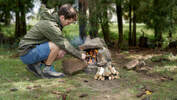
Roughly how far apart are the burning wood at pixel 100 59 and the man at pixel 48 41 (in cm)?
43

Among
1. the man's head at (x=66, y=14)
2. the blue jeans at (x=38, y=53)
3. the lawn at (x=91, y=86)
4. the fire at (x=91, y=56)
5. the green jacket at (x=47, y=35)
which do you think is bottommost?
the lawn at (x=91, y=86)

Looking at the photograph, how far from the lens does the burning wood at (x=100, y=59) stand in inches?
150

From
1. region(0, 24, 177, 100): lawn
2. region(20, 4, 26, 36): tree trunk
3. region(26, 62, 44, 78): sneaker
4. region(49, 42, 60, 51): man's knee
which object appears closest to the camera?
region(0, 24, 177, 100): lawn

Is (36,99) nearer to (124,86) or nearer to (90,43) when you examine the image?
(124,86)

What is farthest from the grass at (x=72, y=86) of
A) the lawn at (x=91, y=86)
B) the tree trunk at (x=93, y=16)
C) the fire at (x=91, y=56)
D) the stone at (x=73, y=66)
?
the tree trunk at (x=93, y=16)

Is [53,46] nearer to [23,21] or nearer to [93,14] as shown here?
[93,14]

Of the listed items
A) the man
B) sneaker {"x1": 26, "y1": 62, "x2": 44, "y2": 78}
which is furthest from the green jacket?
sneaker {"x1": 26, "y1": 62, "x2": 44, "y2": 78}

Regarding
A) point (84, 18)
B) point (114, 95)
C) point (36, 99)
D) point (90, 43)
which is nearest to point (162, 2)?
point (84, 18)

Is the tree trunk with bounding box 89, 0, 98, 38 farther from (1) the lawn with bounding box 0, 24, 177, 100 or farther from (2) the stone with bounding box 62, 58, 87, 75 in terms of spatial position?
(2) the stone with bounding box 62, 58, 87, 75

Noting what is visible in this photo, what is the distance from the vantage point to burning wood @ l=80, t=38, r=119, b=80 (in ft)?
12.5

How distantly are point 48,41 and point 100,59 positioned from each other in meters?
1.02

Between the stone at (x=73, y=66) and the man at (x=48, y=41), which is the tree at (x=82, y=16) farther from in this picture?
the man at (x=48, y=41)

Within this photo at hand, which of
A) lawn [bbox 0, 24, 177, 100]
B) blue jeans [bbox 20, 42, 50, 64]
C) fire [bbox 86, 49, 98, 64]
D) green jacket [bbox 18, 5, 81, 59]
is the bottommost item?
lawn [bbox 0, 24, 177, 100]

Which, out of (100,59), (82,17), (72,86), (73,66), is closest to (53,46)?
(73,66)
